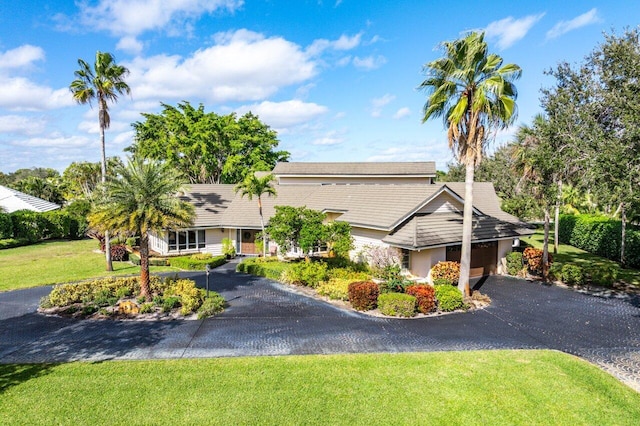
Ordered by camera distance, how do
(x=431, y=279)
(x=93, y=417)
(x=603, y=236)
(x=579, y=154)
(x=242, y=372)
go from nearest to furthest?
(x=93, y=417) → (x=242, y=372) → (x=579, y=154) → (x=431, y=279) → (x=603, y=236)

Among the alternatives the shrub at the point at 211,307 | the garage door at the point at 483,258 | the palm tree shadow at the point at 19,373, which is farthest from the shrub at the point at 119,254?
the garage door at the point at 483,258

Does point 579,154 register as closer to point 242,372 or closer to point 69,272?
point 242,372

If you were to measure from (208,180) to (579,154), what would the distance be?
41.8m

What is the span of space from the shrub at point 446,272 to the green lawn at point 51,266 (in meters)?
18.9

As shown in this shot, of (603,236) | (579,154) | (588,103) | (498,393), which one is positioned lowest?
(498,393)

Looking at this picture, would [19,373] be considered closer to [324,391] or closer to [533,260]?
[324,391]

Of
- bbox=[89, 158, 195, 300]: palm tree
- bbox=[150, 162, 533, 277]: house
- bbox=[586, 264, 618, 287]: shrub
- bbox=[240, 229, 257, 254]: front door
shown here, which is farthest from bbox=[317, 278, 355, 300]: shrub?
bbox=[586, 264, 618, 287]: shrub

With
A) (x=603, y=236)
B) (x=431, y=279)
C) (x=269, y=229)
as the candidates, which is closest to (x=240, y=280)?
(x=269, y=229)

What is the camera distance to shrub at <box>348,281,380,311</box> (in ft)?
57.3

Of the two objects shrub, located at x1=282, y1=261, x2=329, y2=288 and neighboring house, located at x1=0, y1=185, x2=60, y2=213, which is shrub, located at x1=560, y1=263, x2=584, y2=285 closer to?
shrub, located at x1=282, y1=261, x2=329, y2=288

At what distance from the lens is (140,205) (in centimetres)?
1739

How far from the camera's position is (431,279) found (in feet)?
71.3

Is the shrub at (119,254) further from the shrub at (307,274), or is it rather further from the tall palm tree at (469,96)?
the tall palm tree at (469,96)

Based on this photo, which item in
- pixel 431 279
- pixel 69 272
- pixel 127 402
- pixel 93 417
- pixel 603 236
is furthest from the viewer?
pixel 603 236
